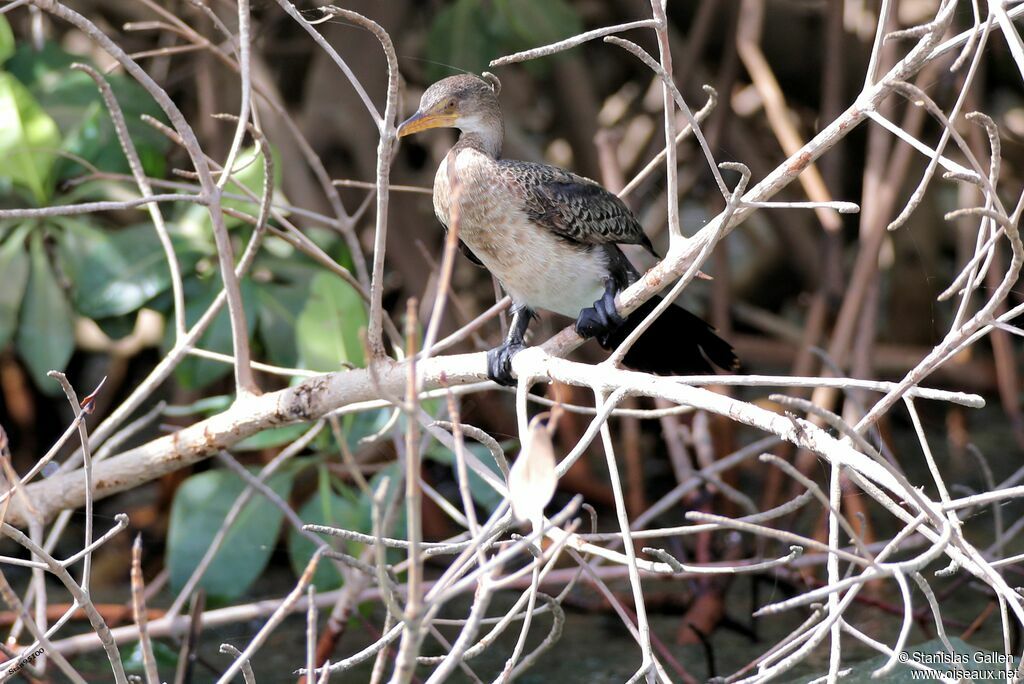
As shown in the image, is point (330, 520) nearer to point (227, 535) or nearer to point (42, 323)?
point (227, 535)

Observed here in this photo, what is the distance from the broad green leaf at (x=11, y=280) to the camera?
216 cm

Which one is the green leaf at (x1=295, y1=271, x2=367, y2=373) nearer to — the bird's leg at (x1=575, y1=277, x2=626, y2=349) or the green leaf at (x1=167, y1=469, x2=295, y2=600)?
the green leaf at (x1=167, y1=469, x2=295, y2=600)

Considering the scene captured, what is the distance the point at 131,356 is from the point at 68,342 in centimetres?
71

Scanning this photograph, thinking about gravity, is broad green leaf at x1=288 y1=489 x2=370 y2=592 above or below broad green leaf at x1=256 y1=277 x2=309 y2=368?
below

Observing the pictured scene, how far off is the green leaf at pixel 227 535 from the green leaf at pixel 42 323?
368mm

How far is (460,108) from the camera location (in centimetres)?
186

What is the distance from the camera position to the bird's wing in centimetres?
182

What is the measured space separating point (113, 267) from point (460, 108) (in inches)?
32.9

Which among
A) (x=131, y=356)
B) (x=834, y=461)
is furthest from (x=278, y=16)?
(x=834, y=461)

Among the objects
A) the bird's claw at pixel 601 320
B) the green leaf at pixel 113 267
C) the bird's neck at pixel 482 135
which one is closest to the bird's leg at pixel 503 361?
the bird's claw at pixel 601 320

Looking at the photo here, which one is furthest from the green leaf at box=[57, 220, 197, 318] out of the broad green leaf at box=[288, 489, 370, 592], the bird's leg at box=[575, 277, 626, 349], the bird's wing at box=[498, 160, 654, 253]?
the bird's leg at box=[575, 277, 626, 349]

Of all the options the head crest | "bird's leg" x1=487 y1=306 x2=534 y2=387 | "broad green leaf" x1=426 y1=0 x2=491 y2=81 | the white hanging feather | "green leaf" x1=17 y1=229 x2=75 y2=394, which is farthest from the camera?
"broad green leaf" x1=426 y1=0 x2=491 y2=81

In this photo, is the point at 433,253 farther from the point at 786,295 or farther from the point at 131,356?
the point at 786,295

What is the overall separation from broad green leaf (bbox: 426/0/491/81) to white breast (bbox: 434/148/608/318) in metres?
0.69
